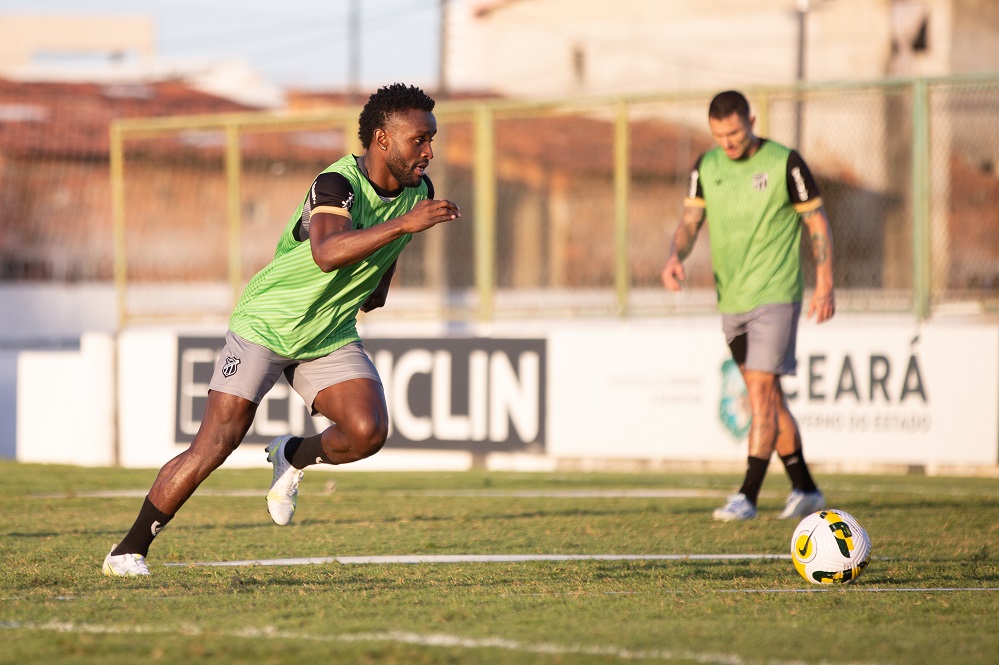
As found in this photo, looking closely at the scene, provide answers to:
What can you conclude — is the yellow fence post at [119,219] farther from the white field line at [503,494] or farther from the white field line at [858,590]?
A: the white field line at [858,590]

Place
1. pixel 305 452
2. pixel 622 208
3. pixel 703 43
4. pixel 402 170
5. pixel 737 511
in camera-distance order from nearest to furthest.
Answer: pixel 402 170 < pixel 305 452 < pixel 737 511 < pixel 622 208 < pixel 703 43

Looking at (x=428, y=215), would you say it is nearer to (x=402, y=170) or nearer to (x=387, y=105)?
(x=402, y=170)

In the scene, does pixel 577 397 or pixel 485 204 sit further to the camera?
pixel 485 204

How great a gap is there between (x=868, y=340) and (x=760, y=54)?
2351 cm

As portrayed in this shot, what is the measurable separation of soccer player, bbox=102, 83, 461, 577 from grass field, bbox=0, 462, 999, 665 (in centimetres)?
46

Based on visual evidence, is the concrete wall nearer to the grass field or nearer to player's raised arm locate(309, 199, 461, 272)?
the grass field

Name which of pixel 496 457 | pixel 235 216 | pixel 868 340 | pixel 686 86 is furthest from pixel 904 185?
pixel 686 86

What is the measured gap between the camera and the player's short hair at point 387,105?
248 inches

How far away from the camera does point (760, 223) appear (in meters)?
8.69

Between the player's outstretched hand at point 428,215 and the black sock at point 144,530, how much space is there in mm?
1677

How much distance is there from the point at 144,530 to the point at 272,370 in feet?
2.88

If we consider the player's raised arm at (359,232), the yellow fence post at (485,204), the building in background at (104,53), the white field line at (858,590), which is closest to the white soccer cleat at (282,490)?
the player's raised arm at (359,232)

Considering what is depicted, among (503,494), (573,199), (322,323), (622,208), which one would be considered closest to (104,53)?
(573,199)

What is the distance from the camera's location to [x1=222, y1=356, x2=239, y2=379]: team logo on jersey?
20.6 ft
